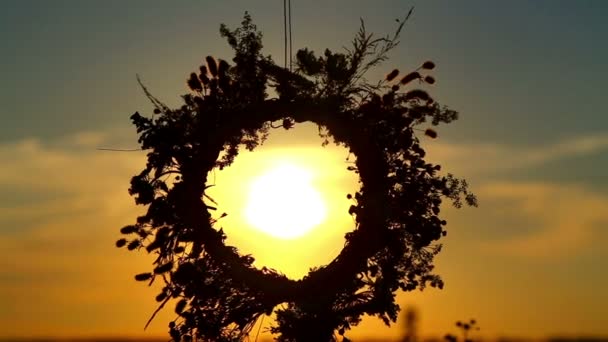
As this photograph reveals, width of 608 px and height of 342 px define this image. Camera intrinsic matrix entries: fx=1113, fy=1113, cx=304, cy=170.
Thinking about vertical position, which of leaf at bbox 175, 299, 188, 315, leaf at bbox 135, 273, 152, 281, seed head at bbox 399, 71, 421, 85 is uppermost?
seed head at bbox 399, 71, 421, 85

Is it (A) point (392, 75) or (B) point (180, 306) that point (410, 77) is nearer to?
(A) point (392, 75)

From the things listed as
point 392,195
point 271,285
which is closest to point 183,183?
point 271,285

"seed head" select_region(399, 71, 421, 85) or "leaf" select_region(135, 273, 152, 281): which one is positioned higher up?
"seed head" select_region(399, 71, 421, 85)

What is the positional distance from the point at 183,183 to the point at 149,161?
0.88 m

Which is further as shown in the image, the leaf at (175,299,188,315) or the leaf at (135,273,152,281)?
the leaf at (175,299,188,315)

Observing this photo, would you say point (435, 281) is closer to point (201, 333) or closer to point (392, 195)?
point (392, 195)

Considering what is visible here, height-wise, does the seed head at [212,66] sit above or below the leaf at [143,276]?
above

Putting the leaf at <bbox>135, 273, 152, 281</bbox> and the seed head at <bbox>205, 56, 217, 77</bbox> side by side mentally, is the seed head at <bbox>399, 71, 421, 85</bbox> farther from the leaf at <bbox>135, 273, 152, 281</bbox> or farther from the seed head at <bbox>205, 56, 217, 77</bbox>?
the leaf at <bbox>135, 273, 152, 281</bbox>

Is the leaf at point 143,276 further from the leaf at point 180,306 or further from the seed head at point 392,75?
the seed head at point 392,75

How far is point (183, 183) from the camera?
946 inches

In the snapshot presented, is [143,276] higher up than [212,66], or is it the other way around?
[212,66]

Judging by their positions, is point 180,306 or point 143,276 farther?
point 180,306

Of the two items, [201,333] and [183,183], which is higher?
[183,183]

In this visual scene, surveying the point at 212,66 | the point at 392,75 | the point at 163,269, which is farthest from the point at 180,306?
the point at 392,75
